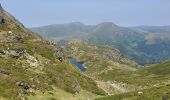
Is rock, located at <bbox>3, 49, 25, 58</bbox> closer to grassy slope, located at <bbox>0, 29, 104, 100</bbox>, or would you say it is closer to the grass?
grassy slope, located at <bbox>0, 29, 104, 100</bbox>

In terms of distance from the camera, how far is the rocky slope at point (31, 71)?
93.3 meters

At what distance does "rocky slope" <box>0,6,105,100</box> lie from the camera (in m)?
93.3

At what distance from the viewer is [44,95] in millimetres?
92812

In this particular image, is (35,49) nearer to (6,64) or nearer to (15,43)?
(15,43)

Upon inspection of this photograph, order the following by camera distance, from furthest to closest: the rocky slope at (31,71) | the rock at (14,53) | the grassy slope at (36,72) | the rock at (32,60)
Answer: the rock at (14,53), the rock at (32,60), the rocky slope at (31,71), the grassy slope at (36,72)

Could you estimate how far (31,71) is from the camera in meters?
108

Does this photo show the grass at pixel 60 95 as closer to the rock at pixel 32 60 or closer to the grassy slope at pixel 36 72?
the grassy slope at pixel 36 72

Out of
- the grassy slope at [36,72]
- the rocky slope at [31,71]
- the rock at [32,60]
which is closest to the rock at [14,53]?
the rocky slope at [31,71]

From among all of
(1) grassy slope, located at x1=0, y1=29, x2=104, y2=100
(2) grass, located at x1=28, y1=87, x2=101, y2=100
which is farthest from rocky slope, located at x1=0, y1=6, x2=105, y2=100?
(2) grass, located at x1=28, y1=87, x2=101, y2=100

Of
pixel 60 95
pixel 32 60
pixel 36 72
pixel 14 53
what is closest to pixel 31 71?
pixel 36 72

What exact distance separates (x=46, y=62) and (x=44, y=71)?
9443 mm

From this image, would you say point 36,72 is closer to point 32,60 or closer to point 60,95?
point 32,60

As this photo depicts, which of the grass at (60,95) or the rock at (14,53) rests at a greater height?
the rock at (14,53)

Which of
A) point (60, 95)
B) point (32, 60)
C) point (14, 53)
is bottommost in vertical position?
point (60, 95)
